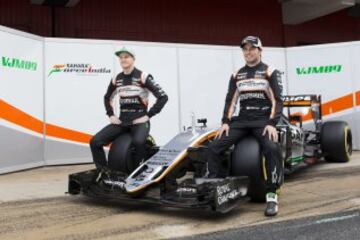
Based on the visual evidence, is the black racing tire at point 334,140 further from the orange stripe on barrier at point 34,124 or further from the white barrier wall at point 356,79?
the orange stripe on barrier at point 34,124

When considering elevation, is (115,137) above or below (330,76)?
below

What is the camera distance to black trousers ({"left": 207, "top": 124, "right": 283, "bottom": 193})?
4766 millimetres

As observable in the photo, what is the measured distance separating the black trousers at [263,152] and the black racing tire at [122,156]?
1.07 m

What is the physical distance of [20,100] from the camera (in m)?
7.90

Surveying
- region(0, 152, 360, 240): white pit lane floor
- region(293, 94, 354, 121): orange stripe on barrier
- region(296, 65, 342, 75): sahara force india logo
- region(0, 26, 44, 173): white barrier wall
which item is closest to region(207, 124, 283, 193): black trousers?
region(0, 152, 360, 240): white pit lane floor

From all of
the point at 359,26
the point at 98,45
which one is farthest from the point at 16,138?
the point at 359,26

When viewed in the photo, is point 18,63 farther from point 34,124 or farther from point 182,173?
point 182,173

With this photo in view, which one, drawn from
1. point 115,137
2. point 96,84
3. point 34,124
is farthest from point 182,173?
point 96,84

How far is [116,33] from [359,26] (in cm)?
1066

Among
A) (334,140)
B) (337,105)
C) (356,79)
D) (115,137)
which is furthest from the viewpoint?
(337,105)

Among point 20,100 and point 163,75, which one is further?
point 163,75

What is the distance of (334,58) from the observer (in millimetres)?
10242

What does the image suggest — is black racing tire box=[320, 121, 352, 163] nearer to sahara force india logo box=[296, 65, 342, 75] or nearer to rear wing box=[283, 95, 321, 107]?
rear wing box=[283, 95, 321, 107]

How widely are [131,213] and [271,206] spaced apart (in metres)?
1.35
